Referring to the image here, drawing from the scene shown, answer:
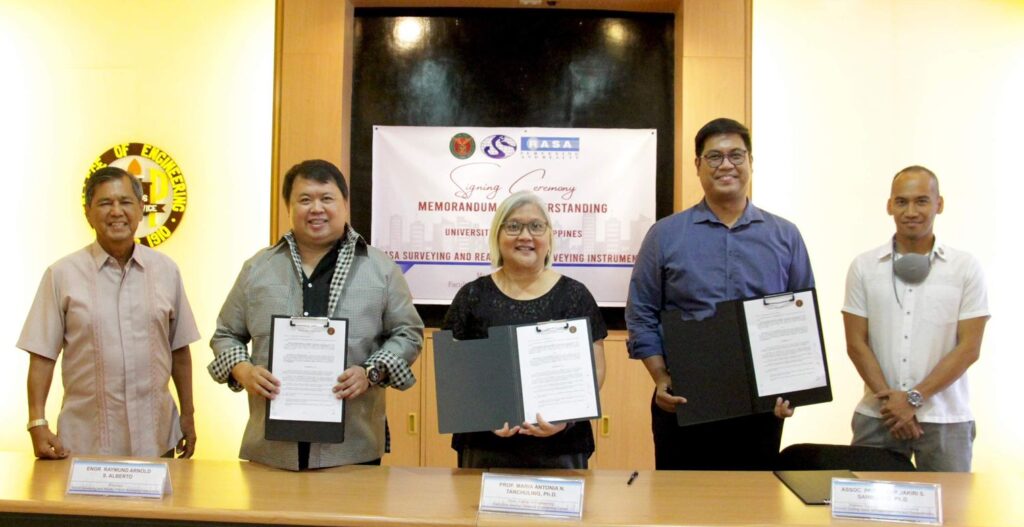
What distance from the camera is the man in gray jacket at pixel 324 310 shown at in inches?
89.2

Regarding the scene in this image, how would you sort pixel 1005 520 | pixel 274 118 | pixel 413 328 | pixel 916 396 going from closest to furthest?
pixel 1005 520 < pixel 413 328 < pixel 916 396 < pixel 274 118

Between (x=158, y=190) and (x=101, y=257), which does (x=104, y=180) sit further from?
(x=158, y=190)

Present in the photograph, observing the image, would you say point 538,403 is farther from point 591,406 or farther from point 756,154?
point 756,154

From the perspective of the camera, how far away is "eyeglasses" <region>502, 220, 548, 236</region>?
2.36m

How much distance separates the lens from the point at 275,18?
173 inches

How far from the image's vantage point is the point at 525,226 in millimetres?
2359

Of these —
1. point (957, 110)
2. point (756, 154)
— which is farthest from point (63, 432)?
point (957, 110)

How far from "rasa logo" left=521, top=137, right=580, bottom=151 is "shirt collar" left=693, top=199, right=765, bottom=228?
1.80 metres

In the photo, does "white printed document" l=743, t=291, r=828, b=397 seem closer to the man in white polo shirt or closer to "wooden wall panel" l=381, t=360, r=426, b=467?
the man in white polo shirt

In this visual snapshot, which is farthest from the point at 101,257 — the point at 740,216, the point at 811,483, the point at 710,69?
the point at 710,69

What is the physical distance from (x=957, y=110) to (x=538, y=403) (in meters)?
3.70

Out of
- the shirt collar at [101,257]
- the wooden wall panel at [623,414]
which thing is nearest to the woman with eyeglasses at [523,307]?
the shirt collar at [101,257]

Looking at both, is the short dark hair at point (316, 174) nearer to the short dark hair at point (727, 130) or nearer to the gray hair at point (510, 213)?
the gray hair at point (510, 213)

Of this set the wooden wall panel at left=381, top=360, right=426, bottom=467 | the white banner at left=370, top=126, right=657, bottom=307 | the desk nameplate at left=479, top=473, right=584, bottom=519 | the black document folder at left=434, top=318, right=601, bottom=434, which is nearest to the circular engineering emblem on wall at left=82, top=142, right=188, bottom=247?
the white banner at left=370, top=126, right=657, bottom=307
